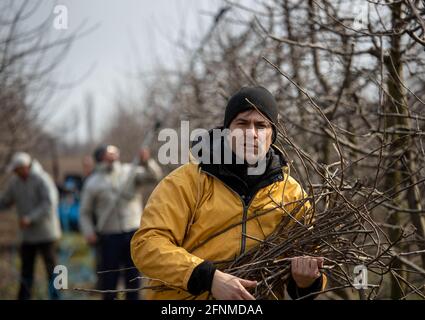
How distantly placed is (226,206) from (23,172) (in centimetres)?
524

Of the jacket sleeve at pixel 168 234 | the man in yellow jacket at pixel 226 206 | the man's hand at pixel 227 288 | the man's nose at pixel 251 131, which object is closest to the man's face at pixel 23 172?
the man in yellow jacket at pixel 226 206

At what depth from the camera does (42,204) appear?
716cm

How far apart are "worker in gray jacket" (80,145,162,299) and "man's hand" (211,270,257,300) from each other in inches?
160

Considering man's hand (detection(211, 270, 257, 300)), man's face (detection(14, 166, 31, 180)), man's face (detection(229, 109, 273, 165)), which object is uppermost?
man's face (detection(14, 166, 31, 180))

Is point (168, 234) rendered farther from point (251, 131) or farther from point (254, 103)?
point (254, 103)

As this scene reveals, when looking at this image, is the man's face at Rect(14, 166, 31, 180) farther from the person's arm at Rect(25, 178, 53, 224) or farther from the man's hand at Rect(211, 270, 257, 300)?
the man's hand at Rect(211, 270, 257, 300)

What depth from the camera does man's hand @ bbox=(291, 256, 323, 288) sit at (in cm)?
237

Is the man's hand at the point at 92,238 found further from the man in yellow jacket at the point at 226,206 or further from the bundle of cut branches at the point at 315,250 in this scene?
the bundle of cut branches at the point at 315,250

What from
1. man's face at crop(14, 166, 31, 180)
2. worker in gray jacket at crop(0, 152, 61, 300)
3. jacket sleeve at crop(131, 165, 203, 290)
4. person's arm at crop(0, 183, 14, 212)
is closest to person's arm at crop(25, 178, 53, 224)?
worker in gray jacket at crop(0, 152, 61, 300)

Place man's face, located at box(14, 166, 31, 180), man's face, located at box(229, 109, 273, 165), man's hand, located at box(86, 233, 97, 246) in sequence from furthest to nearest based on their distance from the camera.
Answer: man's face, located at box(14, 166, 31, 180)
man's hand, located at box(86, 233, 97, 246)
man's face, located at box(229, 109, 273, 165)

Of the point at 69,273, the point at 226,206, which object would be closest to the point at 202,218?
the point at 226,206
